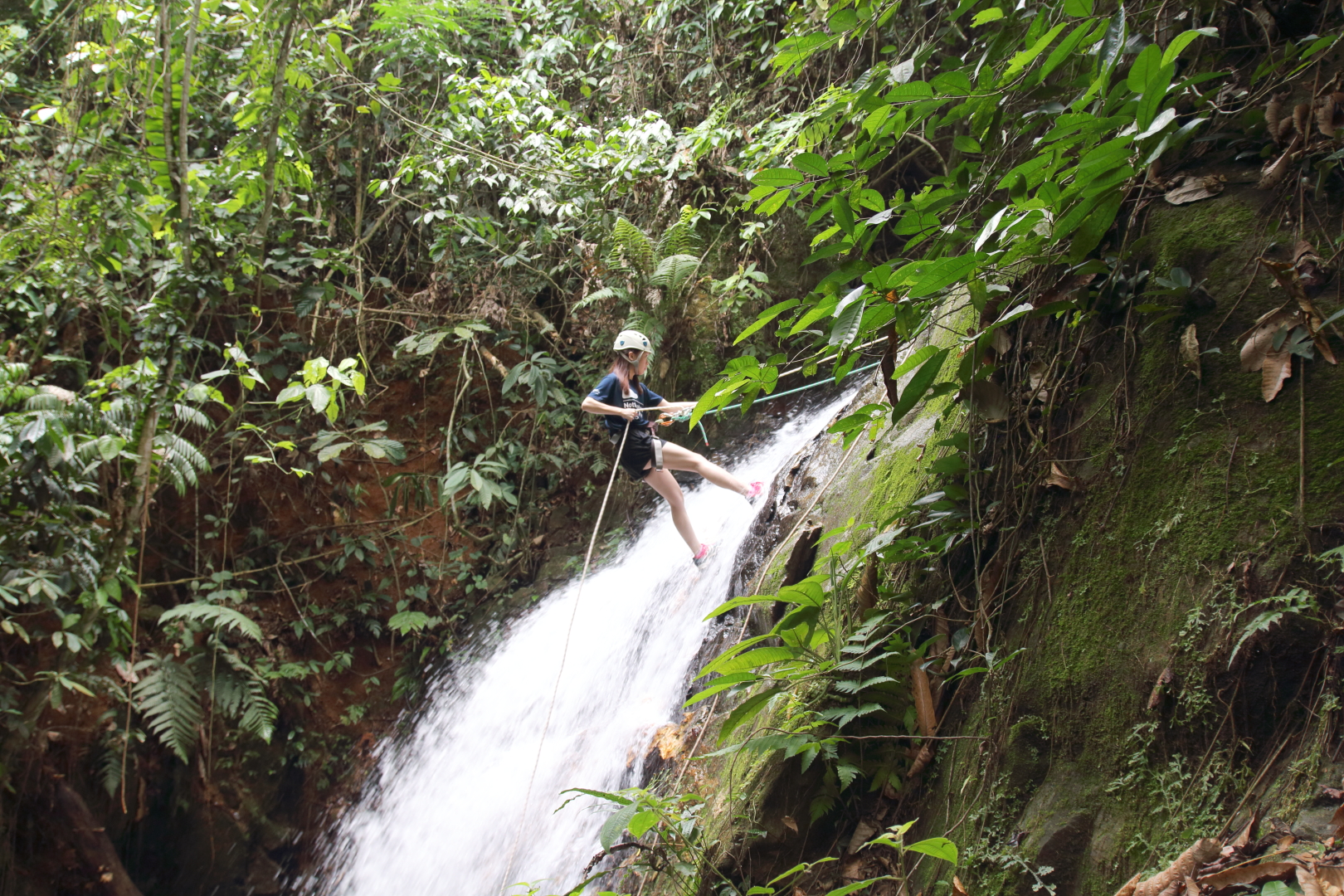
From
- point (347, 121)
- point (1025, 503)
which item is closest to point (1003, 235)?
point (1025, 503)

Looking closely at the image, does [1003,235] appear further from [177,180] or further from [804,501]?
[177,180]

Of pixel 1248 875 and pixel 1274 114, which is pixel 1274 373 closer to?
pixel 1274 114

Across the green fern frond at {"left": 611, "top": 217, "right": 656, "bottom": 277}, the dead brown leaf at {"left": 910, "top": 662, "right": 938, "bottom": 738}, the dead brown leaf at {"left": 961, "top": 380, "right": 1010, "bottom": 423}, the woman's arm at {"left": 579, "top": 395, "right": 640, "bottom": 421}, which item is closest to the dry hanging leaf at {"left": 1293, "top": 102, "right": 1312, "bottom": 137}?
the dead brown leaf at {"left": 961, "top": 380, "right": 1010, "bottom": 423}

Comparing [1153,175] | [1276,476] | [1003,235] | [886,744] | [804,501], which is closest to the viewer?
[1276,476]

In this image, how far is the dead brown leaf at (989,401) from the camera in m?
1.96

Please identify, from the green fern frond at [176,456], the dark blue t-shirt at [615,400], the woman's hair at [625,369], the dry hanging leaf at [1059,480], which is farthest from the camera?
the woman's hair at [625,369]

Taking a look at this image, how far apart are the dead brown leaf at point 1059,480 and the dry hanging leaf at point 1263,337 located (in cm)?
42

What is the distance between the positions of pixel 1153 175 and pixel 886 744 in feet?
5.33

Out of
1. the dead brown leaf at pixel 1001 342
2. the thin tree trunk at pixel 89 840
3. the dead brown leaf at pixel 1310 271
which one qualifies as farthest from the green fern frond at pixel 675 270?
the thin tree trunk at pixel 89 840

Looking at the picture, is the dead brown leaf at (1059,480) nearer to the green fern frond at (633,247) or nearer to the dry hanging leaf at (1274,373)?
the dry hanging leaf at (1274,373)

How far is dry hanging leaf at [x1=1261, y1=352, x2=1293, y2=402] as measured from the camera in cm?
145

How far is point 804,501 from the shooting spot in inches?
144

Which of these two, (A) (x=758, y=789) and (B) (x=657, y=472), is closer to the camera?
(A) (x=758, y=789)

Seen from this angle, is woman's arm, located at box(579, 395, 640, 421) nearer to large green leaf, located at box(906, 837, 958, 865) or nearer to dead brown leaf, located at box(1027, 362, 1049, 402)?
dead brown leaf, located at box(1027, 362, 1049, 402)
